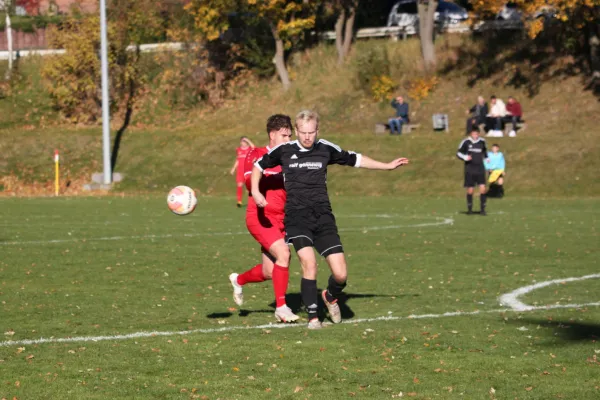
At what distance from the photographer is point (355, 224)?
2259 centimetres

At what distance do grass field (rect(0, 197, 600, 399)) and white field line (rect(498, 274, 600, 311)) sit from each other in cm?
15

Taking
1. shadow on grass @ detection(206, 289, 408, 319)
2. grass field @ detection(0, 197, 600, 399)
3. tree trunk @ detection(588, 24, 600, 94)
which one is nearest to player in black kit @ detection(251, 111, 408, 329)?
grass field @ detection(0, 197, 600, 399)

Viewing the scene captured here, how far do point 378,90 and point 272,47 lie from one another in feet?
28.4

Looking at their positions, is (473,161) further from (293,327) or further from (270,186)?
(293,327)

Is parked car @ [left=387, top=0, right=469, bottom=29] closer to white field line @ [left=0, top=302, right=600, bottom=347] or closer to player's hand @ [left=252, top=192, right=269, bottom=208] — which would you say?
white field line @ [left=0, top=302, right=600, bottom=347]

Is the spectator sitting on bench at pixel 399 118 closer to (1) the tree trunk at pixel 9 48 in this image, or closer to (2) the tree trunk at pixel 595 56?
(2) the tree trunk at pixel 595 56

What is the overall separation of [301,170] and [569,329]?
2.84 metres

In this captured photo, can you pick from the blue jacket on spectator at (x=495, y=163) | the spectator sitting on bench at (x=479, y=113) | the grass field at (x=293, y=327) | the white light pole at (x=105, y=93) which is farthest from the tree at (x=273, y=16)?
the grass field at (x=293, y=327)

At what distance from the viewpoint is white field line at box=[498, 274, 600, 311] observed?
11.0 meters

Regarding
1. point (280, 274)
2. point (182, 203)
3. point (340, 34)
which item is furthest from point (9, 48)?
point (280, 274)

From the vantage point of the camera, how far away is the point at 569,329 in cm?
948

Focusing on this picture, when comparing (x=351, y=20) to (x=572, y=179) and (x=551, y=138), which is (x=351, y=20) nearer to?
(x=551, y=138)

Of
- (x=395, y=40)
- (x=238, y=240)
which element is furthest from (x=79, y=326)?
(x=395, y=40)

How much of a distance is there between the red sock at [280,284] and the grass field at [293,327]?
0.32 metres
